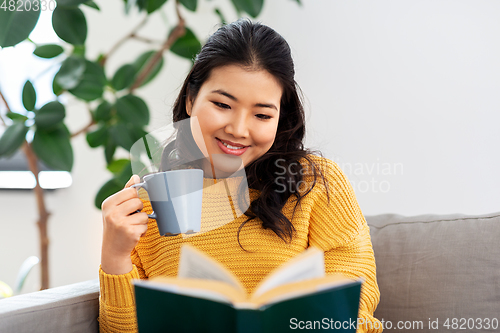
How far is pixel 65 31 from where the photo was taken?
4.14ft

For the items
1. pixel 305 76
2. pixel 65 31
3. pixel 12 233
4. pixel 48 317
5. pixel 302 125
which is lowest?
pixel 12 233

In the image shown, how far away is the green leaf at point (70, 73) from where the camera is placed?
4.38ft

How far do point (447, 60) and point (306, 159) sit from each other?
720mm

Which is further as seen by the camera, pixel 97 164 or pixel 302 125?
pixel 97 164

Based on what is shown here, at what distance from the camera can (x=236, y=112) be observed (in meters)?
0.87

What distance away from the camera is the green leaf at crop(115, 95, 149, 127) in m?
1.47

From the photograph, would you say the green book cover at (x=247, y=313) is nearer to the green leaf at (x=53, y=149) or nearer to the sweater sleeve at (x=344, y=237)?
the sweater sleeve at (x=344, y=237)

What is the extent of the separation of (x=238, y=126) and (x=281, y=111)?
0.22 meters

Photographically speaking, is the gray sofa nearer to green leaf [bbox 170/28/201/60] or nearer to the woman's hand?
the woman's hand

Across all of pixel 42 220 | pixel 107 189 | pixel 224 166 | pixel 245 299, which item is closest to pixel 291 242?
pixel 224 166

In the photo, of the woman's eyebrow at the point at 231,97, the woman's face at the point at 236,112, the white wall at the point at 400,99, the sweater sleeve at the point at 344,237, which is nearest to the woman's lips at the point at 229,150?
the woman's face at the point at 236,112

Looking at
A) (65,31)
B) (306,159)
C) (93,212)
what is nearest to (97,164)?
(93,212)

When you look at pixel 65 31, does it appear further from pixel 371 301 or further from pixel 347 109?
pixel 371 301

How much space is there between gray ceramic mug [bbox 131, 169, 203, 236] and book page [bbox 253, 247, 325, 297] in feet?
0.79
